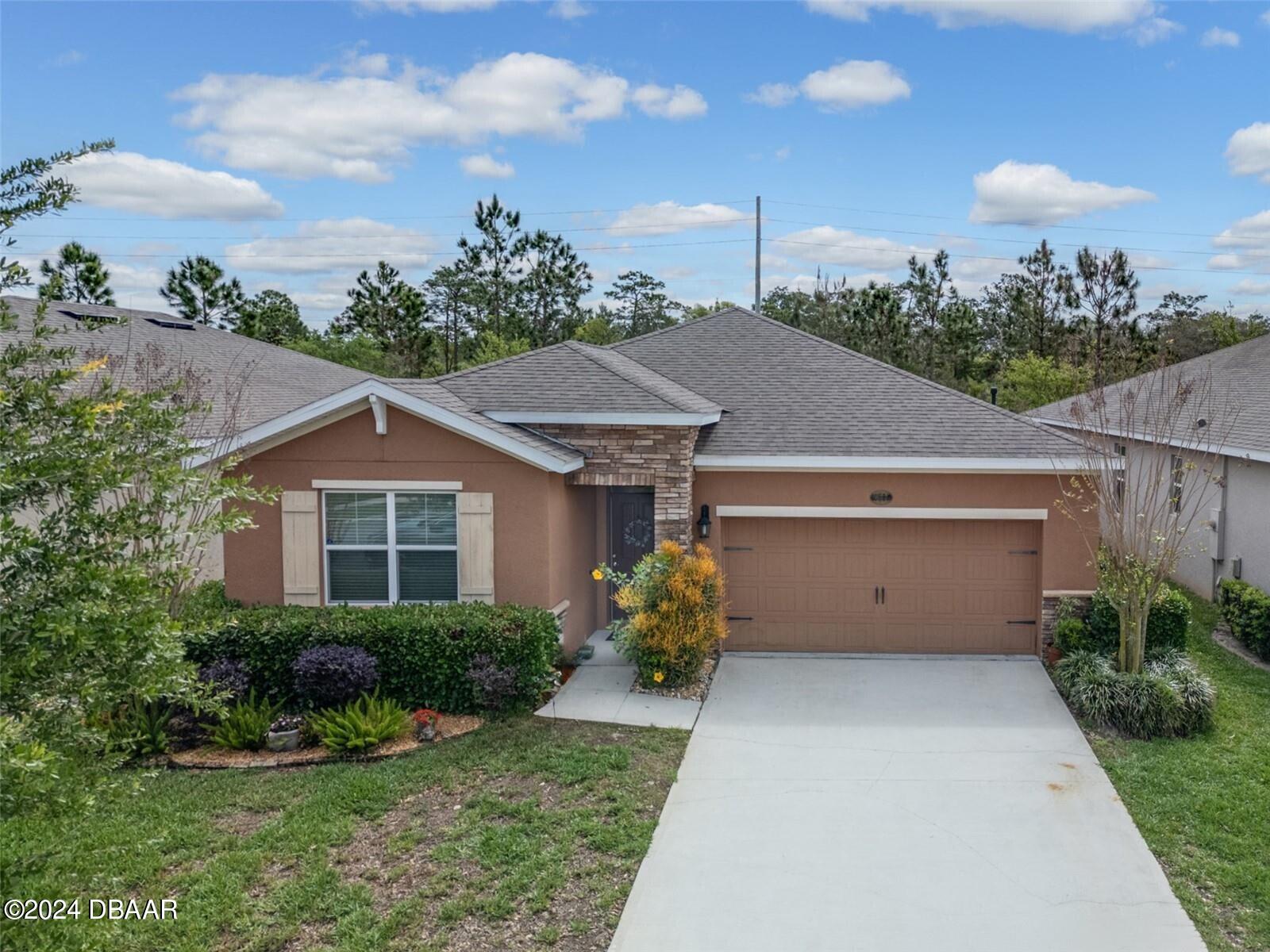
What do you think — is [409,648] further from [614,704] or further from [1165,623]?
[1165,623]

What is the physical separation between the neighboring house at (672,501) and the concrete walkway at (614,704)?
870 mm

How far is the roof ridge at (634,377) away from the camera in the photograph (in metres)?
11.4

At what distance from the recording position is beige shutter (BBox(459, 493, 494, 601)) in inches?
410

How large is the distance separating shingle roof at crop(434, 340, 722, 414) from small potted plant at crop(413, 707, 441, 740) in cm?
394

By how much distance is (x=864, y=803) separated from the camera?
736 centimetres

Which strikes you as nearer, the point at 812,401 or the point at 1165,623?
the point at 1165,623

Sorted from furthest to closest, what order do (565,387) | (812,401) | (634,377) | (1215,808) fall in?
(812,401) < (634,377) < (565,387) < (1215,808)

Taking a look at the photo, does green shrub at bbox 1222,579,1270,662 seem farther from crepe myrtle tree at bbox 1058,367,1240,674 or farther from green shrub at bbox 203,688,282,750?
green shrub at bbox 203,688,282,750

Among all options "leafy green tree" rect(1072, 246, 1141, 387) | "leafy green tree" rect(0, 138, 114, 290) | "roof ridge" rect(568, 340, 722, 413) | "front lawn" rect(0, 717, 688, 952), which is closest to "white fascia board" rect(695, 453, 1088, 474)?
"roof ridge" rect(568, 340, 722, 413)

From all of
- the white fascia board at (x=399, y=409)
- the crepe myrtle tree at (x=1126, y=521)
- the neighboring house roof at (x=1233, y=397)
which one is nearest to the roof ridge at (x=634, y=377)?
the white fascia board at (x=399, y=409)

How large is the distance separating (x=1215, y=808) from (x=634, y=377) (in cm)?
816

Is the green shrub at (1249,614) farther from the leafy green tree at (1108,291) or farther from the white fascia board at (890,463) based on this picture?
the leafy green tree at (1108,291)

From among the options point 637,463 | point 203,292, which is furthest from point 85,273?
point 637,463

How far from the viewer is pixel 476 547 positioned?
10.5 m
